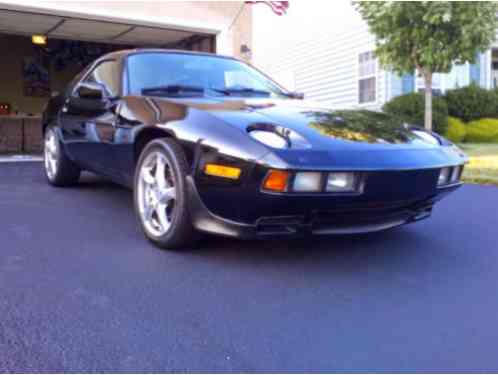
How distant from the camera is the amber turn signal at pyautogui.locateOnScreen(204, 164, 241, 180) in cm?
238

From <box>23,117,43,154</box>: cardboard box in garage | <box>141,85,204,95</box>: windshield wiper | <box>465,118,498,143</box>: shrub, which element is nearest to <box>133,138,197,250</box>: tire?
<box>141,85,204,95</box>: windshield wiper

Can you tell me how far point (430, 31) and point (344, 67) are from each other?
568 cm

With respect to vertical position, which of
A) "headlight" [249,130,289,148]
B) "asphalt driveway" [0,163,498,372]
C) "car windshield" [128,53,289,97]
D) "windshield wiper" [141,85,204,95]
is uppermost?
"car windshield" [128,53,289,97]

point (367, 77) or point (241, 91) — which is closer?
point (241, 91)

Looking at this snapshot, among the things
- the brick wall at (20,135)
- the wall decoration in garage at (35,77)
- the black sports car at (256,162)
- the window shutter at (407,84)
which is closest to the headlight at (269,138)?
the black sports car at (256,162)

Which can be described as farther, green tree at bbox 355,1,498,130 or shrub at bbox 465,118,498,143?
shrub at bbox 465,118,498,143

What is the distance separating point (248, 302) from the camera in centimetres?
213

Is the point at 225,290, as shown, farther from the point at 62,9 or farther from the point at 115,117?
the point at 62,9

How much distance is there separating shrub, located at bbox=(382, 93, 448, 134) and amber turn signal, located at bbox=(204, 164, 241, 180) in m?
9.42

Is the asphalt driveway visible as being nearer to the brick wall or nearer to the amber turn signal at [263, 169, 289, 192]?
the amber turn signal at [263, 169, 289, 192]

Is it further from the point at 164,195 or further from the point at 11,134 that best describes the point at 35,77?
the point at 164,195

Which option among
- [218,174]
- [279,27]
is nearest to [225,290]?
[218,174]

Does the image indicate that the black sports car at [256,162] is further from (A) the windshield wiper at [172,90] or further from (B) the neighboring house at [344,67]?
(B) the neighboring house at [344,67]

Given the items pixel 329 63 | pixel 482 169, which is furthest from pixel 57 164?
pixel 329 63
